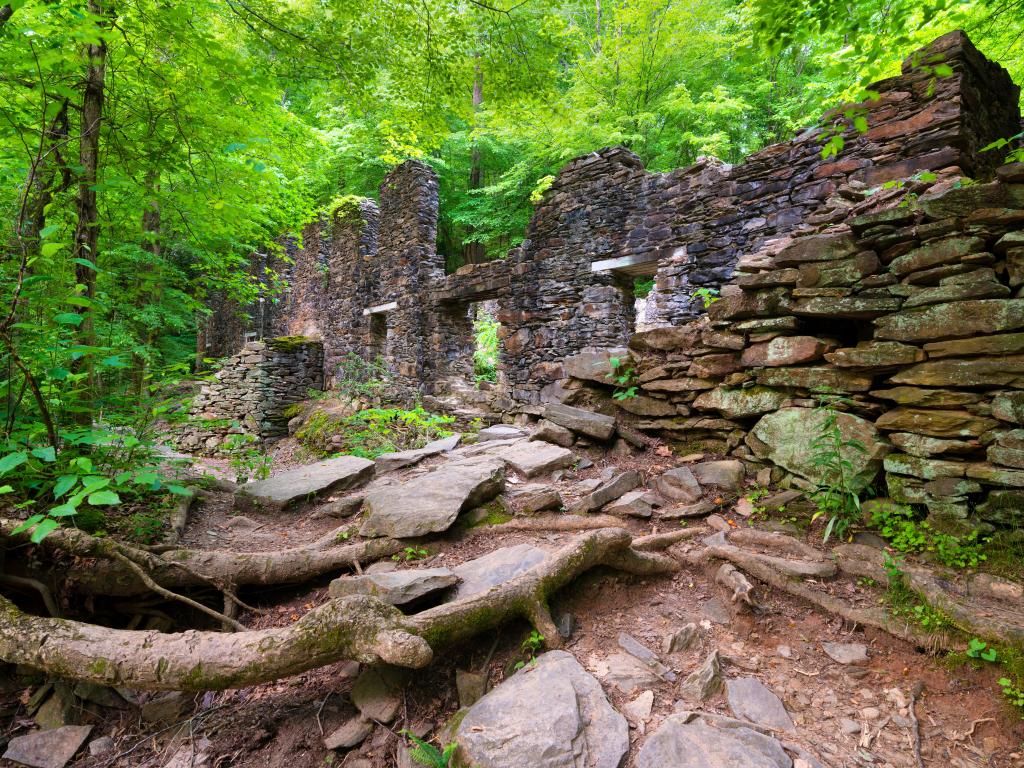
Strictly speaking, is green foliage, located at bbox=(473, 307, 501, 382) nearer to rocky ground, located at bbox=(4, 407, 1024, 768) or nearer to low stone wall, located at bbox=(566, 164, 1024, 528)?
low stone wall, located at bbox=(566, 164, 1024, 528)

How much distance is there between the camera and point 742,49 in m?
3.60

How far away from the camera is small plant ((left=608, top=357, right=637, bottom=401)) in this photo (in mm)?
4605

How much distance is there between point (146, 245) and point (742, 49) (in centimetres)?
1107

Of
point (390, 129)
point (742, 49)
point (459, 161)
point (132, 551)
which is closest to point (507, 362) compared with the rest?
point (390, 129)

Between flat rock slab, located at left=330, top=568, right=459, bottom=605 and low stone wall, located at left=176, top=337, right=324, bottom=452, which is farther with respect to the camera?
low stone wall, located at left=176, top=337, right=324, bottom=452

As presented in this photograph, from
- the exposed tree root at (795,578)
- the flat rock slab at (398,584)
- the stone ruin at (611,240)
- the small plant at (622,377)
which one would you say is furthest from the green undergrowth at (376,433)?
the exposed tree root at (795,578)

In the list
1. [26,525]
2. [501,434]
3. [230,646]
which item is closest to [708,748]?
[230,646]

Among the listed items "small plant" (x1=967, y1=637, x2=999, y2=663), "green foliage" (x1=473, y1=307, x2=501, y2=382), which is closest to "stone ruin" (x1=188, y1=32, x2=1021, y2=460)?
"small plant" (x1=967, y1=637, x2=999, y2=663)

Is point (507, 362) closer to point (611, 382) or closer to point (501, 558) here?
point (611, 382)

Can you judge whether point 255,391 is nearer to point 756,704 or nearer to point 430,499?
point 430,499

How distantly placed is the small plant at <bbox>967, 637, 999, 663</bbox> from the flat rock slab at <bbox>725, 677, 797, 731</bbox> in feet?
2.75

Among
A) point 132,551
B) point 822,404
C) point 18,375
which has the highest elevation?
point 18,375

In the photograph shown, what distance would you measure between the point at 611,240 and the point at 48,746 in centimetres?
892

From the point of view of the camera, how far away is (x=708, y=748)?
1558 millimetres
